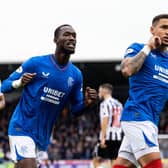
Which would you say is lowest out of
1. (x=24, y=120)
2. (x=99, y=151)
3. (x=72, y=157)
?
(x=72, y=157)

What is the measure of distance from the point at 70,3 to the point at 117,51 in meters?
2.60

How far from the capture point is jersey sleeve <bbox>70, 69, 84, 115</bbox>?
8.33 meters

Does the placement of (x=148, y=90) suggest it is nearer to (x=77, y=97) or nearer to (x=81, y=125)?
(x=77, y=97)

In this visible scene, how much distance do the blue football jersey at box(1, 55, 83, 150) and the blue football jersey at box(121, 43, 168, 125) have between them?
104 centimetres

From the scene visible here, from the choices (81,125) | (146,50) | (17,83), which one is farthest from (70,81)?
(81,125)

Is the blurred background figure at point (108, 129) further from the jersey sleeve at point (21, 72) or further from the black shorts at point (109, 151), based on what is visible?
the jersey sleeve at point (21, 72)

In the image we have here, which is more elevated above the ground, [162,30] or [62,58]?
[162,30]

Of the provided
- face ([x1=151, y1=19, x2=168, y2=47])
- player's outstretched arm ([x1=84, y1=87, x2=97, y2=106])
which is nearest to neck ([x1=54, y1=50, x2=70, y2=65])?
player's outstretched arm ([x1=84, y1=87, x2=97, y2=106])

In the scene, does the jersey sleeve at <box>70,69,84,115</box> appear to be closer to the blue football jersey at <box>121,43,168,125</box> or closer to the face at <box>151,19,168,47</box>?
the blue football jersey at <box>121,43,168,125</box>

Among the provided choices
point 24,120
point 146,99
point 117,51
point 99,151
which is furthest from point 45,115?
point 117,51

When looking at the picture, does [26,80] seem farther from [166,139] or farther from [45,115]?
[166,139]

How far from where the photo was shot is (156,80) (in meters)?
7.32

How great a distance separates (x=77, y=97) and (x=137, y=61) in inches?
65.9

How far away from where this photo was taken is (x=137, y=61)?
22.5 feet
